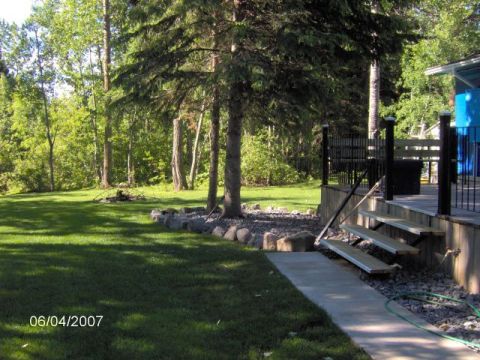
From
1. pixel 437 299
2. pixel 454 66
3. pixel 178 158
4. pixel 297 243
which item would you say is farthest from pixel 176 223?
pixel 178 158

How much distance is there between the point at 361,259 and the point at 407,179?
2.45 m

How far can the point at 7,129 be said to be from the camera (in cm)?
3672

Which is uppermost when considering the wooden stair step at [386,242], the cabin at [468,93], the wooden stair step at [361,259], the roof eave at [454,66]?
the roof eave at [454,66]

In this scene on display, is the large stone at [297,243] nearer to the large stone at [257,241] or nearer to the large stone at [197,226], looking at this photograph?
the large stone at [257,241]

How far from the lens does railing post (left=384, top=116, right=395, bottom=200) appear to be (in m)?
7.04

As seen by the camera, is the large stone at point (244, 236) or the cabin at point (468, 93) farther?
the cabin at point (468, 93)

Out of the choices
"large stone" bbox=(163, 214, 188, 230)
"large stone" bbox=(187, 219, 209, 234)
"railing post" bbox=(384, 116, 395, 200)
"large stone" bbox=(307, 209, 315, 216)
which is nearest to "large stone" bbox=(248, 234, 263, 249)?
"large stone" bbox=(187, 219, 209, 234)

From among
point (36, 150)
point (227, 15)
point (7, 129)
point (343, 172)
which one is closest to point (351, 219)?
point (343, 172)

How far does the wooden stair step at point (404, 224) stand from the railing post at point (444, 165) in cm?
26

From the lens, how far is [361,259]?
595 cm

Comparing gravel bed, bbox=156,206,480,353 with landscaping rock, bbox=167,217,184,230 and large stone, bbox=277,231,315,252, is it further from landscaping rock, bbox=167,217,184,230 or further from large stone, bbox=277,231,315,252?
landscaping rock, bbox=167,217,184,230

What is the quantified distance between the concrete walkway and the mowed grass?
0.47 ft

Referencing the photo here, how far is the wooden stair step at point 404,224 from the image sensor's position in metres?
5.57

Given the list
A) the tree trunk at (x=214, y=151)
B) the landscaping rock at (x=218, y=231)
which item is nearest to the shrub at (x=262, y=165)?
the tree trunk at (x=214, y=151)
